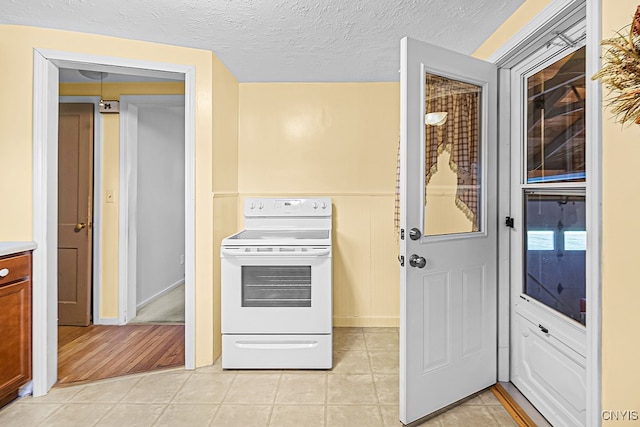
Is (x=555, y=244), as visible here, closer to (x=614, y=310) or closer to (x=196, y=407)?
(x=614, y=310)

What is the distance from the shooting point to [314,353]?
2635 millimetres

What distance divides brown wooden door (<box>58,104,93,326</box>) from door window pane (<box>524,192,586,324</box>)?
3486mm

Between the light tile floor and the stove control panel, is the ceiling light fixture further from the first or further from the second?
the light tile floor

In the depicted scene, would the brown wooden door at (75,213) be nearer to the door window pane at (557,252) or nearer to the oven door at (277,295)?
the oven door at (277,295)

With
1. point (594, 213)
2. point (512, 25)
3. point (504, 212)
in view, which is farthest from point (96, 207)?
point (594, 213)

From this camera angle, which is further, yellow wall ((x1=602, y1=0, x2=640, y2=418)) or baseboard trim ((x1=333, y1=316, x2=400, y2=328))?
baseboard trim ((x1=333, y1=316, x2=400, y2=328))

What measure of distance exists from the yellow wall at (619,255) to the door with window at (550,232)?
37 centimetres

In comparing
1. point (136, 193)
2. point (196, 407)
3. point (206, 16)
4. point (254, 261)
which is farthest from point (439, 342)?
point (136, 193)

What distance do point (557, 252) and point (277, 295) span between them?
1647 mm

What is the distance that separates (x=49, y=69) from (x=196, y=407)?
2.15 meters

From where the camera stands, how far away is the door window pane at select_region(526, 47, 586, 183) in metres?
1.79

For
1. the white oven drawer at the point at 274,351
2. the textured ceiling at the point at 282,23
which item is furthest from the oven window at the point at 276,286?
the textured ceiling at the point at 282,23

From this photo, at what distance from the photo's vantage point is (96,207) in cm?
353

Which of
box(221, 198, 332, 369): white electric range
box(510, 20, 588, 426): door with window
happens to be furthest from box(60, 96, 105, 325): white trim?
box(510, 20, 588, 426): door with window
